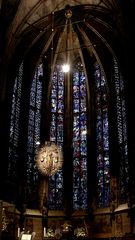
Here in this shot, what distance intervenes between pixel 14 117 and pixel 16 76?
7.10 feet

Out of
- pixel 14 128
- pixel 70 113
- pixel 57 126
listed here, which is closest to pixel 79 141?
pixel 57 126

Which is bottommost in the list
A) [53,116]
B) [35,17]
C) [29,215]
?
[29,215]

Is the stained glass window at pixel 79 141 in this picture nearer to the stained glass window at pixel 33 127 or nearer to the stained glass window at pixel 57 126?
the stained glass window at pixel 57 126

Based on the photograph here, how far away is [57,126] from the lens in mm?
23328

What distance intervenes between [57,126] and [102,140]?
2852 mm

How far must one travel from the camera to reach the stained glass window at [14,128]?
20.5 metres

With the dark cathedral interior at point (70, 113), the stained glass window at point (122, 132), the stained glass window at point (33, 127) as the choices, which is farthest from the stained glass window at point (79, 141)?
the stained glass window at point (122, 132)

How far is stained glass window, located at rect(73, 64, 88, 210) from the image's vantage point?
2152cm

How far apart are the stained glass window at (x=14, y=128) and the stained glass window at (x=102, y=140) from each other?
14.1ft

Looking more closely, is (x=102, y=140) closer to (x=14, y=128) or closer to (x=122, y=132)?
(x=122, y=132)

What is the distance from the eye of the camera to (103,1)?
67.1ft

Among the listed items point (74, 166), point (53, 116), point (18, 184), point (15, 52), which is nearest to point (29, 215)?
point (18, 184)

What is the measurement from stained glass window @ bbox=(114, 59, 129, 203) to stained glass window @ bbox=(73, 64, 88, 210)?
7.46ft

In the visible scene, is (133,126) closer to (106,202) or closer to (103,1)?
(106,202)
